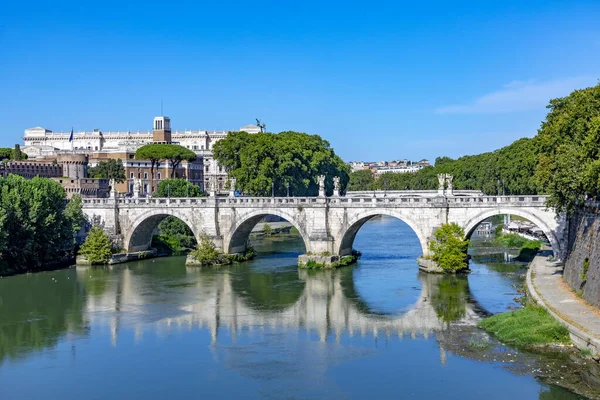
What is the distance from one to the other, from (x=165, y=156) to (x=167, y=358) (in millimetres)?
71056

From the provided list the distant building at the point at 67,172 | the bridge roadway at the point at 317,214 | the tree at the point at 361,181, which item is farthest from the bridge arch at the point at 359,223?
the tree at the point at 361,181

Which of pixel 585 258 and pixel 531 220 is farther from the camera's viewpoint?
pixel 531 220

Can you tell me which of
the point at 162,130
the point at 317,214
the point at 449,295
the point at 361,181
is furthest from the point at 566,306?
the point at 361,181

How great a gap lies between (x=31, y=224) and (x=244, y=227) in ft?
48.7

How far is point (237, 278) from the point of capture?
4719cm

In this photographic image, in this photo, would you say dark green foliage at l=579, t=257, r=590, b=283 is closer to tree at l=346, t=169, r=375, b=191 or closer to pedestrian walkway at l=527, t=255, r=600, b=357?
pedestrian walkway at l=527, t=255, r=600, b=357

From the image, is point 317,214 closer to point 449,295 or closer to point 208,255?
point 208,255

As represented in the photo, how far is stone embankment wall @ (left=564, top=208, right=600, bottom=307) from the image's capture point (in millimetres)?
29047

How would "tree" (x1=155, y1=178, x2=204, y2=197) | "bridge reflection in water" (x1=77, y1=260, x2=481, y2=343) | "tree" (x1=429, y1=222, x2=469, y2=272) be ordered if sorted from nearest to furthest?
"bridge reflection in water" (x1=77, y1=260, x2=481, y2=343) → "tree" (x1=429, y1=222, x2=469, y2=272) → "tree" (x1=155, y1=178, x2=204, y2=197)

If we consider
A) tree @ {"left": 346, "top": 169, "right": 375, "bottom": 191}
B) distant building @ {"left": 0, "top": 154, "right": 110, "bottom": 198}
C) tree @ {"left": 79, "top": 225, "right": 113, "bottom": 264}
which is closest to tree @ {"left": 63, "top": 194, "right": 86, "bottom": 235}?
tree @ {"left": 79, "top": 225, "right": 113, "bottom": 264}

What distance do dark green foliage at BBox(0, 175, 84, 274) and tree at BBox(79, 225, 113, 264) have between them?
1.39 meters

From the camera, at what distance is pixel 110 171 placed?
96.6 metres

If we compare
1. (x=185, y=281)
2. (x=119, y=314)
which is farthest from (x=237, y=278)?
(x=119, y=314)

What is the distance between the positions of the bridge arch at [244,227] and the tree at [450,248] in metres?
9.68
